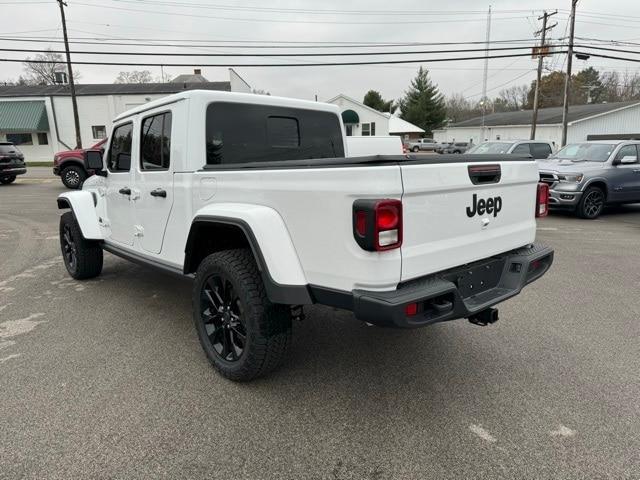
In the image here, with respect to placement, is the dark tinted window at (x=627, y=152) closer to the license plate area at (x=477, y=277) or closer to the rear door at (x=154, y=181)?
the license plate area at (x=477, y=277)

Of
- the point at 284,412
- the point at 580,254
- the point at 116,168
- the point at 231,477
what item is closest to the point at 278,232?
the point at 284,412

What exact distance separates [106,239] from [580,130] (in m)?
44.7

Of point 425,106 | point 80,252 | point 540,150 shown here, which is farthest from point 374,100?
point 80,252

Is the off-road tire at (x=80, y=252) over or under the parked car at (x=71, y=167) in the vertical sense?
under

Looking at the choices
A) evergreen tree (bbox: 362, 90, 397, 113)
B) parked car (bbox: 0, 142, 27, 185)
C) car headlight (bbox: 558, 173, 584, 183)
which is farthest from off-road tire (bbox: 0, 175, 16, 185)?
evergreen tree (bbox: 362, 90, 397, 113)

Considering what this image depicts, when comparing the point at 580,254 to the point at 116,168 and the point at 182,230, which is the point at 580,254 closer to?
the point at 182,230

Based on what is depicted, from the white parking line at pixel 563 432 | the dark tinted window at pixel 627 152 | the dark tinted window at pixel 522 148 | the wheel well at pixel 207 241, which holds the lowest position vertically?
the white parking line at pixel 563 432

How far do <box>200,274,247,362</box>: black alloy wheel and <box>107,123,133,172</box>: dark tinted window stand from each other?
1.76 meters

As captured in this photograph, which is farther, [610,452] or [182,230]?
[182,230]

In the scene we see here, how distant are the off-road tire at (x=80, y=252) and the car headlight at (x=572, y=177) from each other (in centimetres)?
972

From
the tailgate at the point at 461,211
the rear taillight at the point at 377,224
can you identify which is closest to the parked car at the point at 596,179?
the tailgate at the point at 461,211

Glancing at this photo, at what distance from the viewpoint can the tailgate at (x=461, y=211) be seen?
2422mm

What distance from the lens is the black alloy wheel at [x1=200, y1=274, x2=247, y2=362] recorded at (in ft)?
10.2

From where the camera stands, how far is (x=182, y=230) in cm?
353
